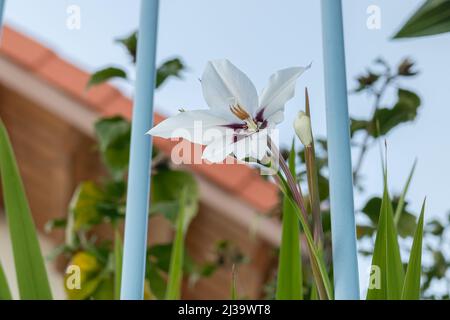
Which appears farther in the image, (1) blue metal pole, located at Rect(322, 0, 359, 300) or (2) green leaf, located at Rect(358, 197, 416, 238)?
(2) green leaf, located at Rect(358, 197, 416, 238)

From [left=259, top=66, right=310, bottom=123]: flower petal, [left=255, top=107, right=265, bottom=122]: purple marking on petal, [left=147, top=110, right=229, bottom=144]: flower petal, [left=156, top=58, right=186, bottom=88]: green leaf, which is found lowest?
[left=147, top=110, right=229, bottom=144]: flower petal

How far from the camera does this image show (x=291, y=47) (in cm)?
54

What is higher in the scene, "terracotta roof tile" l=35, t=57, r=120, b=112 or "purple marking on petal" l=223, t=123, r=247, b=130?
"terracotta roof tile" l=35, t=57, r=120, b=112

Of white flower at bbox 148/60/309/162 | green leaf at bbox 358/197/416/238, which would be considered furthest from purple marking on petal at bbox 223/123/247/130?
green leaf at bbox 358/197/416/238

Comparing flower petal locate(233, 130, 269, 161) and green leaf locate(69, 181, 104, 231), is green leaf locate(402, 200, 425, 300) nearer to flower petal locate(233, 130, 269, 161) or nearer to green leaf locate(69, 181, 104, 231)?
flower petal locate(233, 130, 269, 161)

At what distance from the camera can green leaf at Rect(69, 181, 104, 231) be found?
920 millimetres

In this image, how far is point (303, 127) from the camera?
371mm

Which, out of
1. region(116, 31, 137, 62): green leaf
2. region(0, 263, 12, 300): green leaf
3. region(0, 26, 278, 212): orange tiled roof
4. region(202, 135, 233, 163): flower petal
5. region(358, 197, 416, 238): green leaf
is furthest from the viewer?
region(0, 26, 278, 212): orange tiled roof

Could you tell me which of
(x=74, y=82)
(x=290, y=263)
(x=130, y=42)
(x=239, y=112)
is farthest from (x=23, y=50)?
(x=239, y=112)

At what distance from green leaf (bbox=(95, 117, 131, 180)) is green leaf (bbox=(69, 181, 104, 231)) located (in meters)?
0.04

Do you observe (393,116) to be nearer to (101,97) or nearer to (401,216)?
(401,216)

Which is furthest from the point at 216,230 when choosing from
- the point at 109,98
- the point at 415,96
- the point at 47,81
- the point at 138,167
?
the point at 138,167
